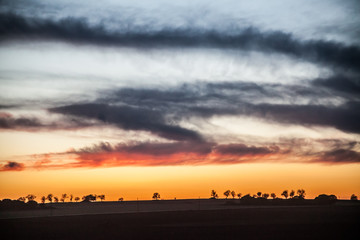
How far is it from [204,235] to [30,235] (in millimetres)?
24672

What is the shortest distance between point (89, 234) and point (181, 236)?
13647 mm

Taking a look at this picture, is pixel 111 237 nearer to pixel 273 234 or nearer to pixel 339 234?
pixel 273 234

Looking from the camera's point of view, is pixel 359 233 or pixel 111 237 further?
pixel 359 233

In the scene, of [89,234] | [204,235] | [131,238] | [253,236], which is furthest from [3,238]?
[253,236]

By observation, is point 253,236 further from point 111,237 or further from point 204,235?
point 111,237

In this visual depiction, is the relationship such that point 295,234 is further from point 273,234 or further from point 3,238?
point 3,238

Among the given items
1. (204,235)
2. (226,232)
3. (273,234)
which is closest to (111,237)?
(204,235)

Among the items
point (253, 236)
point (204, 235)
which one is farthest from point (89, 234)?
point (253, 236)

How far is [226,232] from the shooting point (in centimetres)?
6106

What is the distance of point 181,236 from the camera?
184 ft

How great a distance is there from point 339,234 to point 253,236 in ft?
39.7

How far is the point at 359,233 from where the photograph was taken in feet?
196

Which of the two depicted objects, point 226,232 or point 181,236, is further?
point 226,232

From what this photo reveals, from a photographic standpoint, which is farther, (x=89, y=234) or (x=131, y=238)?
(x=89, y=234)
